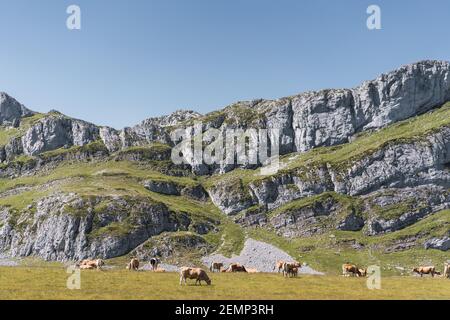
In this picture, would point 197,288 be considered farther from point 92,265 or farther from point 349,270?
point 349,270

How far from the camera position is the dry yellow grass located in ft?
124

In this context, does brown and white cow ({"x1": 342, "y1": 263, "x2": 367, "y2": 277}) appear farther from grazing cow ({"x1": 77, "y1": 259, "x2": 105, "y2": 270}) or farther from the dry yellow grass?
grazing cow ({"x1": 77, "y1": 259, "x2": 105, "y2": 270})

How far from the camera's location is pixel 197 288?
4362cm

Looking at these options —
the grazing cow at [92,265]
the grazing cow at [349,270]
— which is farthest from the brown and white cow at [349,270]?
the grazing cow at [92,265]

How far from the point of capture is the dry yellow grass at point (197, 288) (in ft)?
124

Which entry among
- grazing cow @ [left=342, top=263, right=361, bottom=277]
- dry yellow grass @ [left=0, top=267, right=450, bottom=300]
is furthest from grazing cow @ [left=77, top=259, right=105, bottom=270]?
grazing cow @ [left=342, top=263, right=361, bottom=277]

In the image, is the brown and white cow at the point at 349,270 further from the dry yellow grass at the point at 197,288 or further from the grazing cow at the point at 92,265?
the grazing cow at the point at 92,265

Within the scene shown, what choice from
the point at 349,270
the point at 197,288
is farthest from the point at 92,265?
the point at 349,270

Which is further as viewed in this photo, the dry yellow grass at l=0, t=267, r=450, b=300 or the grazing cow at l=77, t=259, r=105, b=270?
the grazing cow at l=77, t=259, r=105, b=270

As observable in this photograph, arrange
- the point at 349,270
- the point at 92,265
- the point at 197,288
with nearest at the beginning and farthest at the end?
1. the point at 197,288
2. the point at 92,265
3. the point at 349,270

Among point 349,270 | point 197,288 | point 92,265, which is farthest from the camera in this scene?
point 349,270

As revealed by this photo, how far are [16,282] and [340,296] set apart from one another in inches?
1240

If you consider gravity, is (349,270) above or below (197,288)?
below
